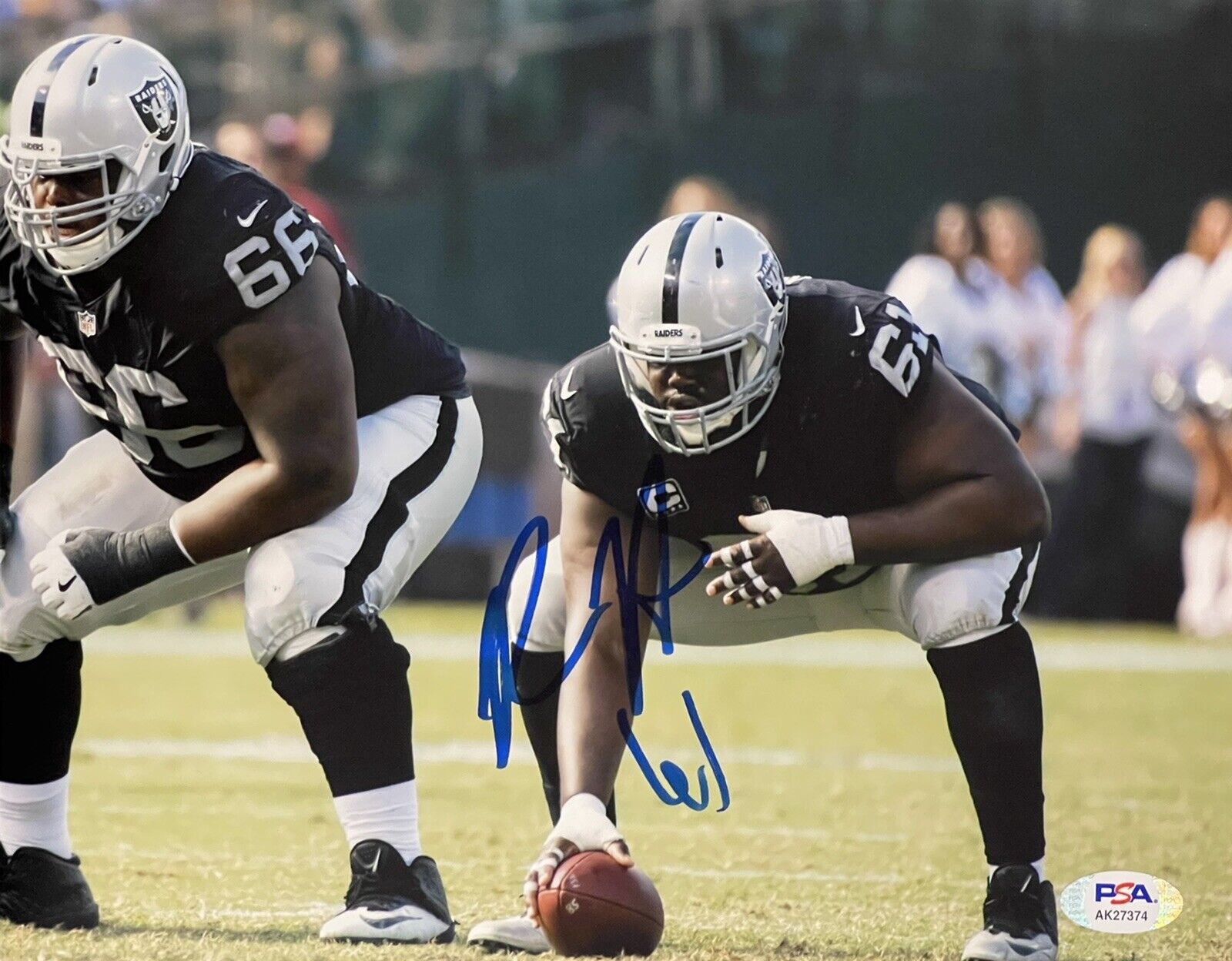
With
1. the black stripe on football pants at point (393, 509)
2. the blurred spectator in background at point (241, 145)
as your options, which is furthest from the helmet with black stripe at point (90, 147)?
the blurred spectator in background at point (241, 145)

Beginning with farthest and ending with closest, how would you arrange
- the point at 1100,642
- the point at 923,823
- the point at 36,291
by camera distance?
the point at 1100,642
the point at 923,823
the point at 36,291

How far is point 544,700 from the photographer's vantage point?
4070 millimetres

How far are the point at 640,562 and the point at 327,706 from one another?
0.64m

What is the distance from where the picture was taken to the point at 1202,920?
4.02 metres

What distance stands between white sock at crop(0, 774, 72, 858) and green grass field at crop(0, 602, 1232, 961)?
0.18 metres

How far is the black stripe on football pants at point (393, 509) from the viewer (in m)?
3.80

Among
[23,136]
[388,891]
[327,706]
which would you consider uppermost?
[23,136]

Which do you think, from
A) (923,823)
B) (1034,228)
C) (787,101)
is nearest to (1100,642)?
(1034,228)

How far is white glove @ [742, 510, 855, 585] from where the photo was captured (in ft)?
12.0

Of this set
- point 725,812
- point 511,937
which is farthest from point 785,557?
point 725,812

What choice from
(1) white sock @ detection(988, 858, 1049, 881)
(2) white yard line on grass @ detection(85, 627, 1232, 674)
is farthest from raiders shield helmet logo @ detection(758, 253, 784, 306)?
(2) white yard line on grass @ detection(85, 627, 1232, 674)

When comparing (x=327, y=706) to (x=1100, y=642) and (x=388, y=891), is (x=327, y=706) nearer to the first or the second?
(x=388, y=891)

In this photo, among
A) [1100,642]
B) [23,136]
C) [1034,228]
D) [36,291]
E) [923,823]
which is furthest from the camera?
[1034,228]
